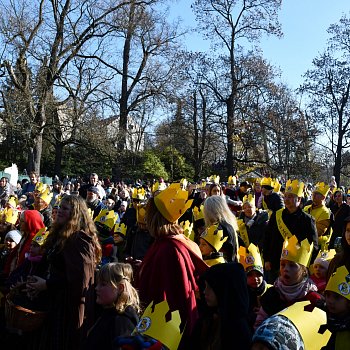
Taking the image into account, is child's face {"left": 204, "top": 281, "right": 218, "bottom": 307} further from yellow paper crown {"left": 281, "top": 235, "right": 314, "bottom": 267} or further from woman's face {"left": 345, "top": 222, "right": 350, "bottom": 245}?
woman's face {"left": 345, "top": 222, "right": 350, "bottom": 245}

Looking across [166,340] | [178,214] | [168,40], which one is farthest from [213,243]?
[168,40]

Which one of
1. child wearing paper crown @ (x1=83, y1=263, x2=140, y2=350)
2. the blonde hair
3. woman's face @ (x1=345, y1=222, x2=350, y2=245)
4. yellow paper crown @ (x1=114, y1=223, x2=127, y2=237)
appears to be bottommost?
child wearing paper crown @ (x1=83, y1=263, x2=140, y2=350)

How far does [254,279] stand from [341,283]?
166 cm

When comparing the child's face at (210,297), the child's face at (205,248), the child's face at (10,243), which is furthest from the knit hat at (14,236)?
the child's face at (210,297)

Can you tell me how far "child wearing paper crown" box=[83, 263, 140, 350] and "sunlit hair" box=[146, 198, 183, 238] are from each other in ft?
1.13

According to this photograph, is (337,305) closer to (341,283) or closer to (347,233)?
(341,283)

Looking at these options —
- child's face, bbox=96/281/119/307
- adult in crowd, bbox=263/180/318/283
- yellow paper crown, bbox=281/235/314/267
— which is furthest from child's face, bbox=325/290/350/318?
adult in crowd, bbox=263/180/318/283

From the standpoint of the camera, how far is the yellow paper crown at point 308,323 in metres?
2.47

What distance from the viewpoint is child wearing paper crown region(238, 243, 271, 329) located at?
424 centimetres

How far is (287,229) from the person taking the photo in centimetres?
612

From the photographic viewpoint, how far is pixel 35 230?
17.6ft

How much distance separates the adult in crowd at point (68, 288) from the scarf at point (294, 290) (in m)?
1.54

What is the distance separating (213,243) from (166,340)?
238 centimetres

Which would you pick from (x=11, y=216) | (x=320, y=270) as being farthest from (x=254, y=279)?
(x=11, y=216)
